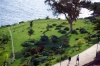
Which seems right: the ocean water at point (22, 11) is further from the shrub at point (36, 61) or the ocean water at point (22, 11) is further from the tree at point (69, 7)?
the shrub at point (36, 61)

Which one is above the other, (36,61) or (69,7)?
(69,7)

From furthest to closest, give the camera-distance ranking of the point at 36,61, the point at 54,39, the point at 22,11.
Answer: the point at 22,11 → the point at 54,39 → the point at 36,61

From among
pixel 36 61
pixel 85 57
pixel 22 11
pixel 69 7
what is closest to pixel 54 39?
pixel 69 7

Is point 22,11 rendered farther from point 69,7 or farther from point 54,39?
point 54,39

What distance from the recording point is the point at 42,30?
93.9 meters

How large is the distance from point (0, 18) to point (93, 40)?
241 ft

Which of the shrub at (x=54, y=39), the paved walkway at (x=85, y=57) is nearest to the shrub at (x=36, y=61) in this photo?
the paved walkway at (x=85, y=57)

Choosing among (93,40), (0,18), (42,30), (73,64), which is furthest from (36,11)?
(73,64)

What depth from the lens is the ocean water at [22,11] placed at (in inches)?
5443

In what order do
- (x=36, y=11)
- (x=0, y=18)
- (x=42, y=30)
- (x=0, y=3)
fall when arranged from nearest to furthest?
1. (x=42, y=30)
2. (x=0, y=18)
3. (x=36, y=11)
4. (x=0, y=3)

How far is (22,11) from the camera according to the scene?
153000 millimetres

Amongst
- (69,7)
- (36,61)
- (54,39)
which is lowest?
(36,61)

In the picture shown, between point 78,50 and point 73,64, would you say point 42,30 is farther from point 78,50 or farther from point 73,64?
point 73,64

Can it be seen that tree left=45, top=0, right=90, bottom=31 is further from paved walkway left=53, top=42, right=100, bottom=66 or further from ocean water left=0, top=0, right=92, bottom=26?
ocean water left=0, top=0, right=92, bottom=26
